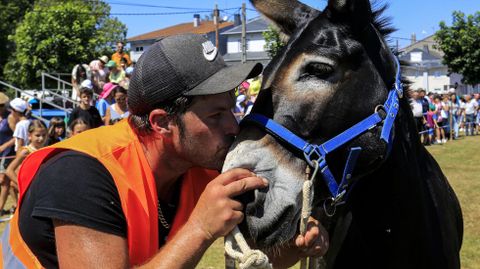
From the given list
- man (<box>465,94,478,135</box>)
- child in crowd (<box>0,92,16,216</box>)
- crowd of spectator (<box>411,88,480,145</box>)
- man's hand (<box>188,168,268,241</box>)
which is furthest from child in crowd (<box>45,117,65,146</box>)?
man (<box>465,94,478,135</box>)

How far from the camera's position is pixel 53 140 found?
27.5ft

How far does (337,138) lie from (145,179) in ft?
2.79

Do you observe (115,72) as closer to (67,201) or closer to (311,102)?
(311,102)

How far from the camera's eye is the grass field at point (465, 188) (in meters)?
6.34

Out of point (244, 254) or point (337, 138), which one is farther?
point (337, 138)

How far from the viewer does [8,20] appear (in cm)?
5044

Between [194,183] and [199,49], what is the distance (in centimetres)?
72

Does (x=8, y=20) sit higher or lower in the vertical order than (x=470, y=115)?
higher

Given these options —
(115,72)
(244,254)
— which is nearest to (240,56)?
(115,72)

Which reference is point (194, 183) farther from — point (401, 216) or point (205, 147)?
point (401, 216)

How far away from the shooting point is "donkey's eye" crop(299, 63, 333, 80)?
2.31 meters

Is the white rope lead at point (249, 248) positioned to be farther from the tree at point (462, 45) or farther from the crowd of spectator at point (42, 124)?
the tree at point (462, 45)

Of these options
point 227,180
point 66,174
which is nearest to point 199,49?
point 227,180

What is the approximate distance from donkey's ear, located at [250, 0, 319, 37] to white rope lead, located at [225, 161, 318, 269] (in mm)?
863
